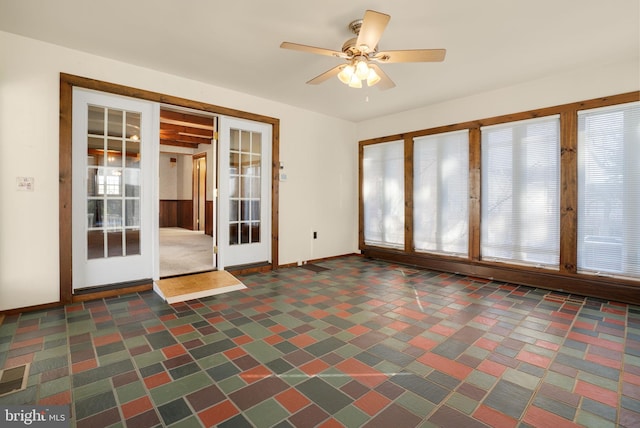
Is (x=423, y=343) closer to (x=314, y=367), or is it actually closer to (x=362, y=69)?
(x=314, y=367)

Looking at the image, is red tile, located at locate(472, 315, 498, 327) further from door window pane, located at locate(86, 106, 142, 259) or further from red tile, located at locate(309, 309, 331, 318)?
door window pane, located at locate(86, 106, 142, 259)

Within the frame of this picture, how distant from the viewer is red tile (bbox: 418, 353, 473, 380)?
2.06 metres

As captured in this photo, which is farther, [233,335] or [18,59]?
[18,59]

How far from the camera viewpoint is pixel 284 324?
112 inches

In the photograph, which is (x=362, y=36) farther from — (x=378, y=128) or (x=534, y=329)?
(x=378, y=128)

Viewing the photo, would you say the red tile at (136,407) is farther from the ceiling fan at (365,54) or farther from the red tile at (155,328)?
the ceiling fan at (365,54)

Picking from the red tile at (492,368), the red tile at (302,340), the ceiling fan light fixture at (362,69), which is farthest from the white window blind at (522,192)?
the red tile at (302,340)

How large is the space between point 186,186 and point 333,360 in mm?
10393

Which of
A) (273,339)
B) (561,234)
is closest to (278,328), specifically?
(273,339)

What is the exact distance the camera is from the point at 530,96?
4.14 meters

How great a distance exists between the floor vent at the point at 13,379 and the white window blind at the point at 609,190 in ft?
18.1

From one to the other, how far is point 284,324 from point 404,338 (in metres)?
1.09

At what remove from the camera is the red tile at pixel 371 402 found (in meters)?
1.69

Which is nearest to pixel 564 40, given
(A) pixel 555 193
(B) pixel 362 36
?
(A) pixel 555 193
